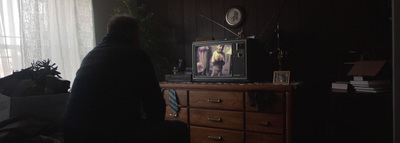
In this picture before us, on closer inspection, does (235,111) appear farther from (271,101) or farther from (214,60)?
(214,60)

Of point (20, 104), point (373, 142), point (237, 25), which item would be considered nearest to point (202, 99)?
point (237, 25)

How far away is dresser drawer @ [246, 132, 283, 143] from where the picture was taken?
2105mm

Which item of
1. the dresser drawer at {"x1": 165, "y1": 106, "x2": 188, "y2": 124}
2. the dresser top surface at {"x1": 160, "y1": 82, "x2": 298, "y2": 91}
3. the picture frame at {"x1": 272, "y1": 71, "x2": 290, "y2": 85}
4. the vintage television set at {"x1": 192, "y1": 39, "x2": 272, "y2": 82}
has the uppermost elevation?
the vintage television set at {"x1": 192, "y1": 39, "x2": 272, "y2": 82}

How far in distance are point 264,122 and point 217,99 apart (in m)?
0.43

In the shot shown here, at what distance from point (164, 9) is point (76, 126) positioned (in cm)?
242

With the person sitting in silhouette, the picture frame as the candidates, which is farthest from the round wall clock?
the person sitting in silhouette

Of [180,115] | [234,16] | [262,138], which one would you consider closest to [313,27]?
[234,16]

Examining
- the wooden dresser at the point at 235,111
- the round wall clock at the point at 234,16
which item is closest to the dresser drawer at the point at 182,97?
the wooden dresser at the point at 235,111

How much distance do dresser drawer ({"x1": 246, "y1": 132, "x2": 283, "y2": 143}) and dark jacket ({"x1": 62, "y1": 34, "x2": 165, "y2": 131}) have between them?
1.08 m

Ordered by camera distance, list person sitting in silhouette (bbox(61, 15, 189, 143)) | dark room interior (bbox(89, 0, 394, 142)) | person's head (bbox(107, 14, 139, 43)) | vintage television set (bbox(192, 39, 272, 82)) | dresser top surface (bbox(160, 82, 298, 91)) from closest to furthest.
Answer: person sitting in silhouette (bbox(61, 15, 189, 143))
person's head (bbox(107, 14, 139, 43))
dresser top surface (bbox(160, 82, 298, 91))
dark room interior (bbox(89, 0, 394, 142))
vintage television set (bbox(192, 39, 272, 82))

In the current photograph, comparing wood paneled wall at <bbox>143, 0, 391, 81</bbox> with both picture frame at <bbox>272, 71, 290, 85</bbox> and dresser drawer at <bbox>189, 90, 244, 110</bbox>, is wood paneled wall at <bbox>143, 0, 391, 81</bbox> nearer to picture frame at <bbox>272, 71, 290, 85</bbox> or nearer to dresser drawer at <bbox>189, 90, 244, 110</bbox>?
picture frame at <bbox>272, 71, 290, 85</bbox>

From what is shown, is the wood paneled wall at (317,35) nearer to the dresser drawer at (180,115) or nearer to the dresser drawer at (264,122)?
the dresser drawer at (264,122)

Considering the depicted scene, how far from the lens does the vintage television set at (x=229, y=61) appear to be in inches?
91.7

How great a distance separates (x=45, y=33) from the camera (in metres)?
2.57
